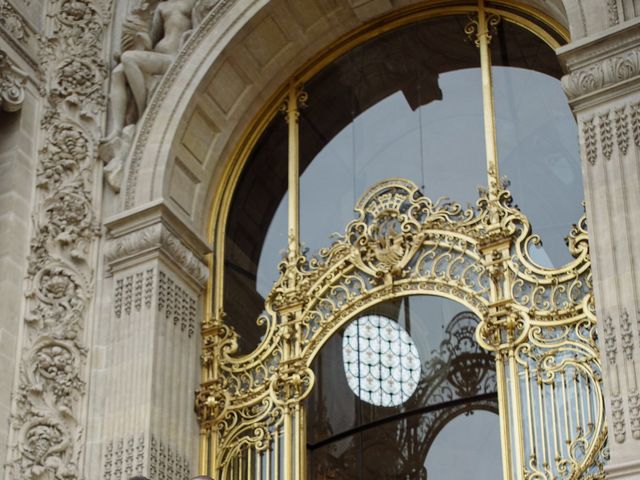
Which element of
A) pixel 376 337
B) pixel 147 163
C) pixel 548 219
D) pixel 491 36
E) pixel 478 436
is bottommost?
pixel 478 436

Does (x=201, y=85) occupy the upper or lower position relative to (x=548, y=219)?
upper

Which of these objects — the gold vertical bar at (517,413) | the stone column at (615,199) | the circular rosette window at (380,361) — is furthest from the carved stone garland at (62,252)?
the stone column at (615,199)

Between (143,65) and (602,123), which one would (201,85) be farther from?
(602,123)

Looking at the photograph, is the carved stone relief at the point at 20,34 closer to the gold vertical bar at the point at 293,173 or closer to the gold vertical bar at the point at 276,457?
the gold vertical bar at the point at 293,173

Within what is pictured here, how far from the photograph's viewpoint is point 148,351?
12180 mm

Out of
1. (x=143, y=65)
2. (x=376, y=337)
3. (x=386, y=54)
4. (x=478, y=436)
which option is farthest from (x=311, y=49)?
(x=478, y=436)

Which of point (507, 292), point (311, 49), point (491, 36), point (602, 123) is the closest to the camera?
point (602, 123)

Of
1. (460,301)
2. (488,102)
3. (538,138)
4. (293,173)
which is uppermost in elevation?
(488,102)

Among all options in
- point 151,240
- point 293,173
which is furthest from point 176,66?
point 151,240

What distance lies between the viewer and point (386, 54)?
44.3 ft

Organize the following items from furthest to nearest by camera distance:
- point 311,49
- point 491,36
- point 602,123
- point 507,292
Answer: point 311,49
point 491,36
point 507,292
point 602,123

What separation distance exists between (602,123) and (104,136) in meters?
4.97

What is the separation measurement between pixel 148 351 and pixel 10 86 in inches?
109

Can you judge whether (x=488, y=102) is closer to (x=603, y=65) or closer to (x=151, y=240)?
(x=603, y=65)
